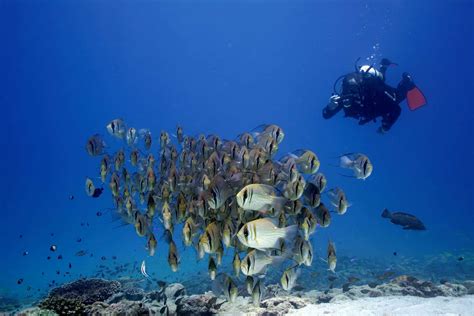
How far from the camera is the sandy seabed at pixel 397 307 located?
7.23 m

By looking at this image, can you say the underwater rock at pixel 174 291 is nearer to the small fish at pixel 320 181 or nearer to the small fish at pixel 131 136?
the small fish at pixel 131 136

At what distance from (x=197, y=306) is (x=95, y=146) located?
3661 millimetres

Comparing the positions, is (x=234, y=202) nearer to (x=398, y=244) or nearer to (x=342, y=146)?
(x=398, y=244)

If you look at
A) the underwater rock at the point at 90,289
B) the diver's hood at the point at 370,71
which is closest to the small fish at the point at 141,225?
the underwater rock at the point at 90,289

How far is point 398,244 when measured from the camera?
133 feet

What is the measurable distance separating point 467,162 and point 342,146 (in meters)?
44.1

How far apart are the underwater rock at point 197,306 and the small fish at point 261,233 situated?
11.9 ft

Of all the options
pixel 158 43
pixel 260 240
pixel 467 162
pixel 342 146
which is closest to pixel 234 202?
pixel 260 240

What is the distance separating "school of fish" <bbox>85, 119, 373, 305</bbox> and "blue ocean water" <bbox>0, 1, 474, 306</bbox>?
175 ft

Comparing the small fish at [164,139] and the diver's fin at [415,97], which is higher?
the diver's fin at [415,97]

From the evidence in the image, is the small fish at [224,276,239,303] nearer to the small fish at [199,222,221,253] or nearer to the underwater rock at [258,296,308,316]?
the small fish at [199,222,221,253]

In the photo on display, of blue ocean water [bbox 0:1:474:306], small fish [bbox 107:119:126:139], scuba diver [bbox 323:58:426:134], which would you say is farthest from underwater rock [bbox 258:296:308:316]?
blue ocean water [bbox 0:1:474:306]

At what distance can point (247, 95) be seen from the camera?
14312 centimetres

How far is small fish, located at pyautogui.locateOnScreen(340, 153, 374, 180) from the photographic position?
595 centimetres
